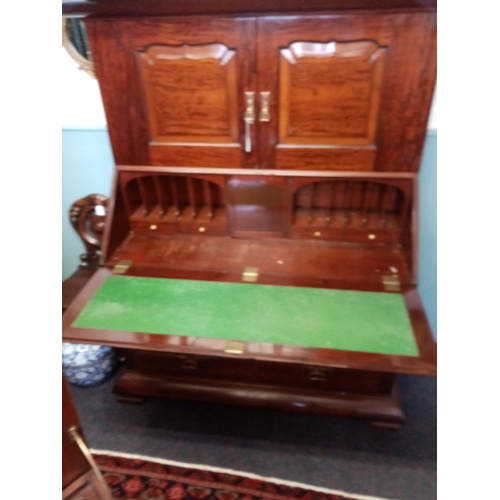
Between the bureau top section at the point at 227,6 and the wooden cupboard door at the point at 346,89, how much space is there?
0.09 ft

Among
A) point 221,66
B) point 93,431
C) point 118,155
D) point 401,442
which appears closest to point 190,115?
point 221,66

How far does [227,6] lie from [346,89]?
40cm

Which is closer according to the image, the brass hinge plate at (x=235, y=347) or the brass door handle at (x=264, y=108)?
the brass hinge plate at (x=235, y=347)

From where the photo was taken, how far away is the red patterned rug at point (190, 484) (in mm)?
1334

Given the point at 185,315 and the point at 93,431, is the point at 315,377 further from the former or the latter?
the point at 93,431

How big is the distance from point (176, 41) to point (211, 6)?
161 mm

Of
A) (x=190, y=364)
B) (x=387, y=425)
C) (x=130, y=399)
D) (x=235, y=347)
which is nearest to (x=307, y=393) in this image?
(x=387, y=425)

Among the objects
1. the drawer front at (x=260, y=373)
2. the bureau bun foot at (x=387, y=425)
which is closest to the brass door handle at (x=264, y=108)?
the drawer front at (x=260, y=373)

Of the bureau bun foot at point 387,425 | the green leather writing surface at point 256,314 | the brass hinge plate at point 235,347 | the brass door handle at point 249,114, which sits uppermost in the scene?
the brass door handle at point 249,114

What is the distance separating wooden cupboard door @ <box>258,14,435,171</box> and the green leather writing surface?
16.5 inches

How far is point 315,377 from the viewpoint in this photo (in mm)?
1387

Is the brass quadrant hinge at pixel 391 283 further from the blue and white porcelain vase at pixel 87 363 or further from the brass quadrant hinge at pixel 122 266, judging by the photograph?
the blue and white porcelain vase at pixel 87 363

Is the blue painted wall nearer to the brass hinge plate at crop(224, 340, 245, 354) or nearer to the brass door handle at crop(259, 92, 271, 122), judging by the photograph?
the brass door handle at crop(259, 92, 271, 122)

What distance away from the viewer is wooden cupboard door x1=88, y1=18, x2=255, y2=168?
3.68 ft
